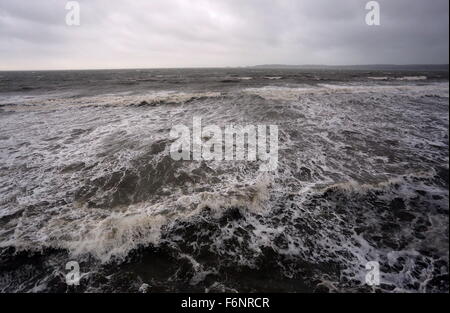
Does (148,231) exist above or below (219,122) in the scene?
below

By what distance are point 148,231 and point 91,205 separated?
2071mm

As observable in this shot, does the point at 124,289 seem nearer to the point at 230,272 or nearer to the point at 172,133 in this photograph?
the point at 230,272

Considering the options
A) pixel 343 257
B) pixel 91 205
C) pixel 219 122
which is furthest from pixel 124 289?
pixel 219 122

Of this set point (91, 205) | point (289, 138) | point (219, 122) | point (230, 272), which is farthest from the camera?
point (219, 122)

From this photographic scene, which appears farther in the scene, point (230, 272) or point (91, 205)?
point (91, 205)

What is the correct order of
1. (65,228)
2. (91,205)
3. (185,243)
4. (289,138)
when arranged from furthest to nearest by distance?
(289,138)
(91,205)
(65,228)
(185,243)

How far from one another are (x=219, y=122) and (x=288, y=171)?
23.4 ft

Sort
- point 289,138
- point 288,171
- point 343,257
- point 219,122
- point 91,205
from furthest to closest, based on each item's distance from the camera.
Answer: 1. point 219,122
2. point 289,138
3. point 288,171
4. point 91,205
5. point 343,257

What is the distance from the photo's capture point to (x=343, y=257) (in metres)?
4.20
